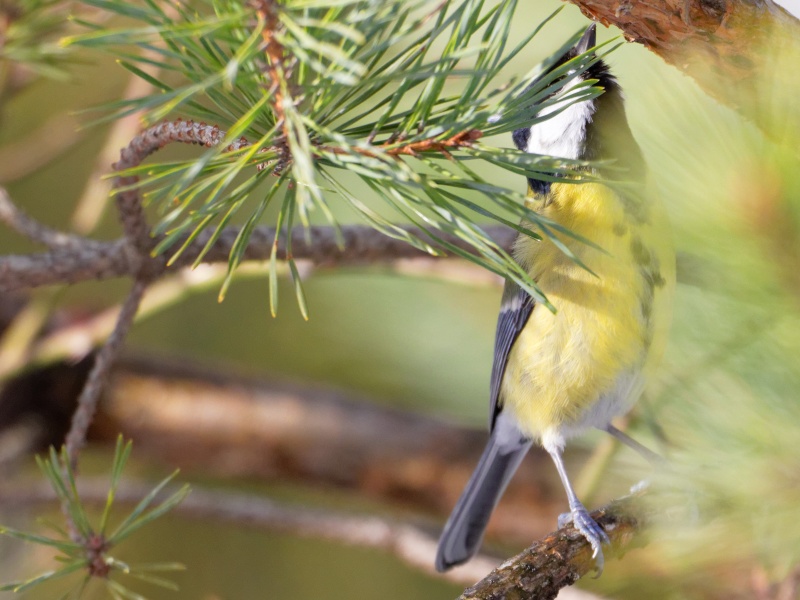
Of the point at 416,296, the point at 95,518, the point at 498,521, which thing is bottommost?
the point at 95,518

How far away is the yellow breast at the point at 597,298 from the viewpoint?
745 millimetres

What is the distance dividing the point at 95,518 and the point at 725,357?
1.18 metres

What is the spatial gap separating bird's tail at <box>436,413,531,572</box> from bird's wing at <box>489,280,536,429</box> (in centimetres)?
6

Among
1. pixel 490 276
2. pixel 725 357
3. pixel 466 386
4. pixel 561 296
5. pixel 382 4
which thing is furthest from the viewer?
pixel 466 386

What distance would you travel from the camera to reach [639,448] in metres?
0.76

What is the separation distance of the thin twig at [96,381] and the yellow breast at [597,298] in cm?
37

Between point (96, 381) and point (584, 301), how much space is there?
44 cm

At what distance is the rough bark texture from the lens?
47 centimetres

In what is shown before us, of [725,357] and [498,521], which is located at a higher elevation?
[725,357]

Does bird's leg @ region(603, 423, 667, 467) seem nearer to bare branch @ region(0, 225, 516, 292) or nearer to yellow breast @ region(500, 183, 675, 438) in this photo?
yellow breast @ region(500, 183, 675, 438)

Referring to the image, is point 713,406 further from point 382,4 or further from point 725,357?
point 382,4

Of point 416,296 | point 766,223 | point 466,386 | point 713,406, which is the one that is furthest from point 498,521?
point 766,223

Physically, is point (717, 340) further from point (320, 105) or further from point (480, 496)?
point (480, 496)

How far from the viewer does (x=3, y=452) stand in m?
1.10
